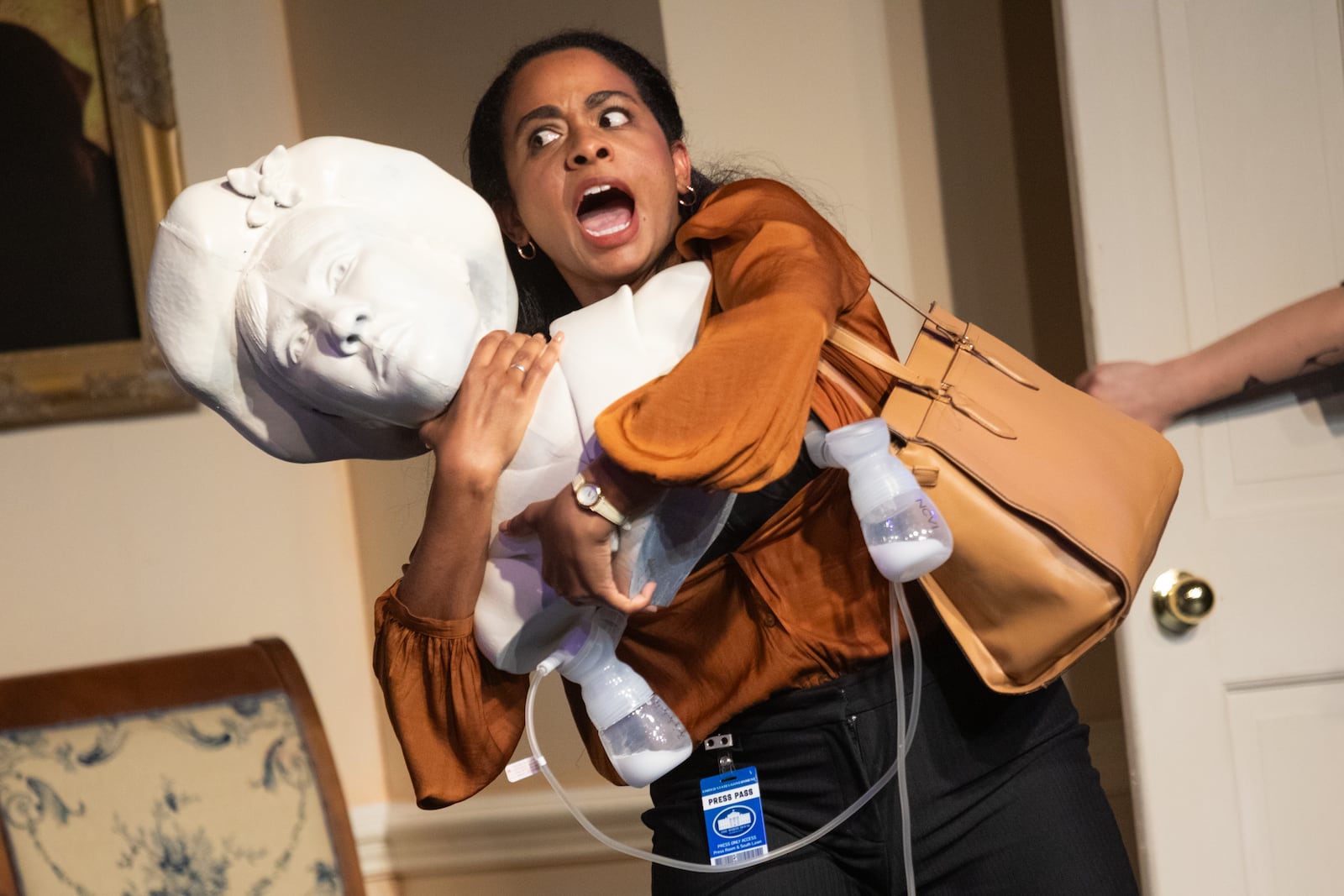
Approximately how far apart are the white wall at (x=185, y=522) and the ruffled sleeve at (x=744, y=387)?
4.46ft

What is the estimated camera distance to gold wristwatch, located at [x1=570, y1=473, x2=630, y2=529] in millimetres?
752

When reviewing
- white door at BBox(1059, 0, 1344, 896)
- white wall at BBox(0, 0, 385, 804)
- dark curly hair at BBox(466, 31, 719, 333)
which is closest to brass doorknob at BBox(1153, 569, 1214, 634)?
white door at BBox(1059, 0, 1344, 896)

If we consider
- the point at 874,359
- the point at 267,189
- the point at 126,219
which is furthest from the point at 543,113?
the point at 126,219

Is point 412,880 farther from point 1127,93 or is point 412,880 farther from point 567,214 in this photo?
point 1127,93

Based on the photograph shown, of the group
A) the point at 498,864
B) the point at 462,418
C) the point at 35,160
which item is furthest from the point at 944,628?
the point at 35,160

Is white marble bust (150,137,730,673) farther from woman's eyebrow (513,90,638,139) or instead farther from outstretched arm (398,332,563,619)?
woman's eyebrow (513,90,638,139)

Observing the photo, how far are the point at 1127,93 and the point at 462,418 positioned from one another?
100 centimetres

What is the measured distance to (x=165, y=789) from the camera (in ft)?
5.17

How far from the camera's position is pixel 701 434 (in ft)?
2.31

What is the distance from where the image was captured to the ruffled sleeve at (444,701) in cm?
92

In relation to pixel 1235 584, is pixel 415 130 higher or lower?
higher

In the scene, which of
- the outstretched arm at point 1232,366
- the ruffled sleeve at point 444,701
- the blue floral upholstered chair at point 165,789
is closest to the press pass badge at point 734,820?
the ruffled sleeve at point 444,701

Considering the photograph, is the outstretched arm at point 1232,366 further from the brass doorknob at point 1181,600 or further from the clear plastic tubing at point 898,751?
the clear plastic tubing at point 898,751

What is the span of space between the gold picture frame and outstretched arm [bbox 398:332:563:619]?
1.25 meters
